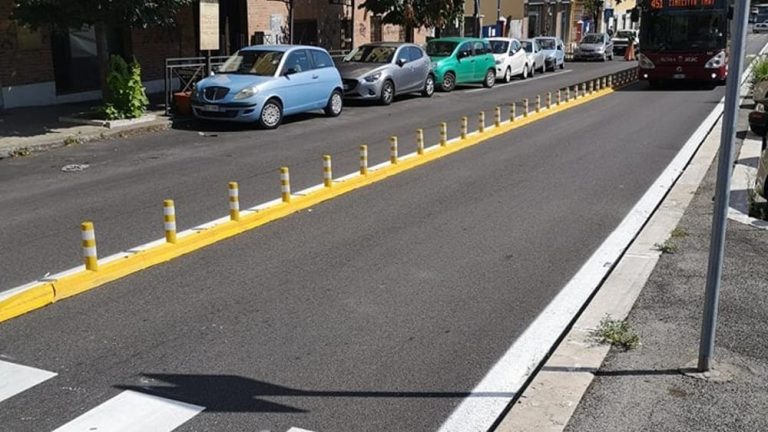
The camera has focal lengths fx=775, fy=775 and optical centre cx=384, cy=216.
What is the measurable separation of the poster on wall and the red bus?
47.0 ft

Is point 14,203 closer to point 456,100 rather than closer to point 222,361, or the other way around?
point 222,361

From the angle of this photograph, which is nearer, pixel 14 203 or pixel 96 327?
pixel 96 327

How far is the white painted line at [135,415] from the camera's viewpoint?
444 cm

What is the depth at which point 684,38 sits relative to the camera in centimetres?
2528

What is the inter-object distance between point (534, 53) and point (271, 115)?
19.4 meters

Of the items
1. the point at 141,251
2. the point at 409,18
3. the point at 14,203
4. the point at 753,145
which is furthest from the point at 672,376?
the point at 409,18

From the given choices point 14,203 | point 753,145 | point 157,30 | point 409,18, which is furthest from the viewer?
point 409,18

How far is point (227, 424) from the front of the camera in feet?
14.7

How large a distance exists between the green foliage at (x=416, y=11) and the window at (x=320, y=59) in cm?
978

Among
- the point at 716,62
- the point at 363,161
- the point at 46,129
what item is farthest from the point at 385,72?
the point at 716,62

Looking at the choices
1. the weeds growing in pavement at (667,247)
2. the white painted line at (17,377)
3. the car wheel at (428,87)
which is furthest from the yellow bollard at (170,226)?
the car wheel at (428,87)

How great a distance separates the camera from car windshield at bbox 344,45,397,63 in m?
22.8

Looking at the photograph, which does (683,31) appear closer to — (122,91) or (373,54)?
(373,54)

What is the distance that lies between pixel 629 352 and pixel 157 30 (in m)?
20.1
